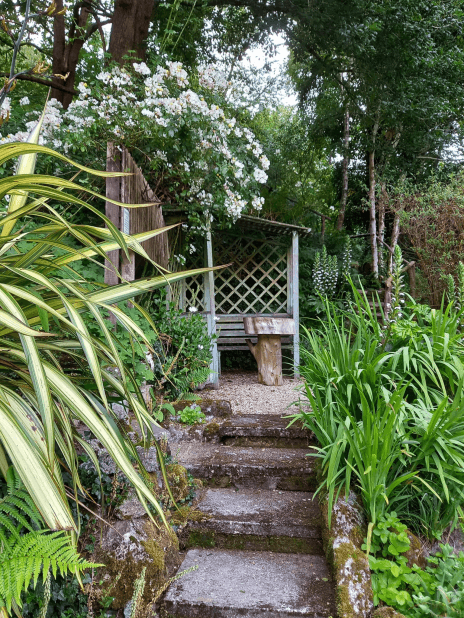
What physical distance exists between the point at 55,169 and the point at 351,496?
3.15 m

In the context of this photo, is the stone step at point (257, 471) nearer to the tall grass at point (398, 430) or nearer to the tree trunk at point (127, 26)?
the tall grass at point (398, 430)

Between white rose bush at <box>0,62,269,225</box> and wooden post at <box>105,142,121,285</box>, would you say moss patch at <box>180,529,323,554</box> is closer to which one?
wooden post at <box>105,142,121,285</box>

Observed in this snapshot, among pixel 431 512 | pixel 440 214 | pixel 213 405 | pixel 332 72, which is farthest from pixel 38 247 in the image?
pixel 332 72

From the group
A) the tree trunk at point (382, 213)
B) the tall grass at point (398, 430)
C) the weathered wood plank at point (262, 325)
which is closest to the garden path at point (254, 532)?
the tall grass at point (398, 430)

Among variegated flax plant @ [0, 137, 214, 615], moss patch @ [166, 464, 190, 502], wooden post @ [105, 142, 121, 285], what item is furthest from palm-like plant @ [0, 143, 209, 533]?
wooden post @ [105, 142, 121, 285]

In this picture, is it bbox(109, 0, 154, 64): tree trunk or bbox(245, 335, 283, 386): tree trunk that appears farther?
bbox(245, 335, 283, 386): tree trunk

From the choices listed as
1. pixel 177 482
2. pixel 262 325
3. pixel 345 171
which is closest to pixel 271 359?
pixel 262 325

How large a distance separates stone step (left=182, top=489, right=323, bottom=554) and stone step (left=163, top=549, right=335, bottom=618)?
0.23 feet

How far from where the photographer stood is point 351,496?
2.10 metres

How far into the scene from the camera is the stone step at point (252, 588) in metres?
1.69

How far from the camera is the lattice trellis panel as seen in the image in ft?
20.8

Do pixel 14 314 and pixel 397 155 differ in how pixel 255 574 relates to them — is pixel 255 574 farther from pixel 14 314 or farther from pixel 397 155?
pixel 397 155

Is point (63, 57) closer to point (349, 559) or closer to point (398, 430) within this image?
point (398, 430)

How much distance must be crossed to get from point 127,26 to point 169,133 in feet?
7.75
